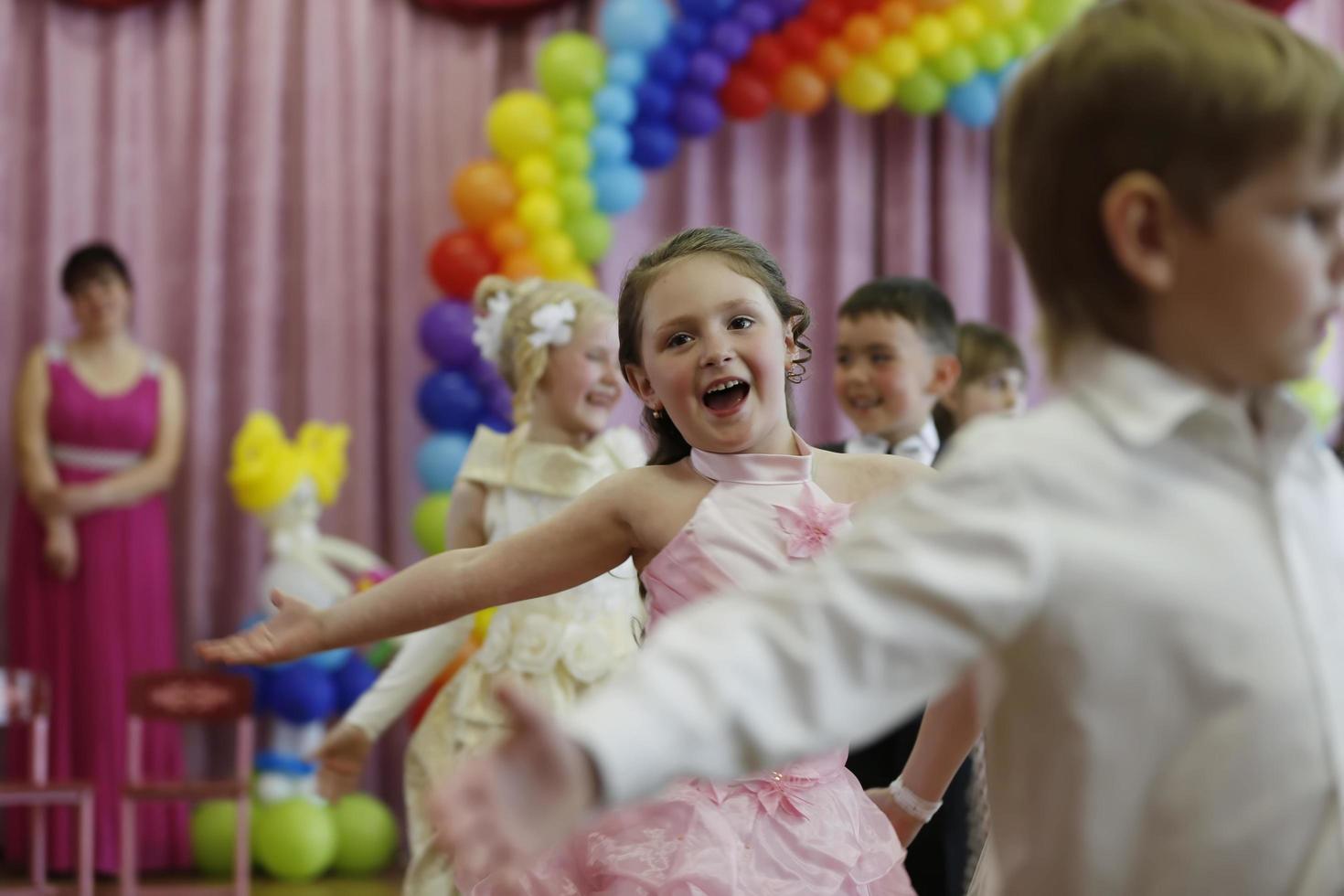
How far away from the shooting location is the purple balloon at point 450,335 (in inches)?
214

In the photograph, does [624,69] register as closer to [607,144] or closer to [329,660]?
[607,144]

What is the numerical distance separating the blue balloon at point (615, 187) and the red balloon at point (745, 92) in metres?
0.44

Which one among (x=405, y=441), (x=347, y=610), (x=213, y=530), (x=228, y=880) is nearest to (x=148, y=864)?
(x=228, y=880)

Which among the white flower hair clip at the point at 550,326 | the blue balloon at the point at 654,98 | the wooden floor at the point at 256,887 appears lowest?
the wooden floor at the point at 256,887

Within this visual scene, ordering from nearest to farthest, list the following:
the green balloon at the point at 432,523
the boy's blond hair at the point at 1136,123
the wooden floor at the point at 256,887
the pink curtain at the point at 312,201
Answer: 1. the boy's blond hair at the point at 1136,123
2. the wooden floor at the point at 256,887
3. the green balloon at the point at 432,523
4. the pink curtain at the point at 312,201

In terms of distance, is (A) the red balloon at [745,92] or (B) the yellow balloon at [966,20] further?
(A) the red balloon at [745,92]

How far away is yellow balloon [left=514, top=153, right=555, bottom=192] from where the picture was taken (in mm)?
5367

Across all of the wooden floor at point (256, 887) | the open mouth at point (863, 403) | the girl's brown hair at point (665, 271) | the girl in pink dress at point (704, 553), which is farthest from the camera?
the wooden floor at point (256, 887)

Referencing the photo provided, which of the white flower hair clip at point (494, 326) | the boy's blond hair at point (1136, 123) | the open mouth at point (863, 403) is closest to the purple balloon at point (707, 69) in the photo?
the white flower hair clip at point (494, 326)

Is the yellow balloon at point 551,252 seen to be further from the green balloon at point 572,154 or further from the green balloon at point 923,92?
the green balloon at point 923,92

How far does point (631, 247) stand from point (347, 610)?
4477 millimetres

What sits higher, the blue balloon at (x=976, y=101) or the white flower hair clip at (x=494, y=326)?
the blue balloon at (x=976, y=101)

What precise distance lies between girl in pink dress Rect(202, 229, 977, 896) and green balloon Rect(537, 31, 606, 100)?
326 cm

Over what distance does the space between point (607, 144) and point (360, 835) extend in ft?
8.47
